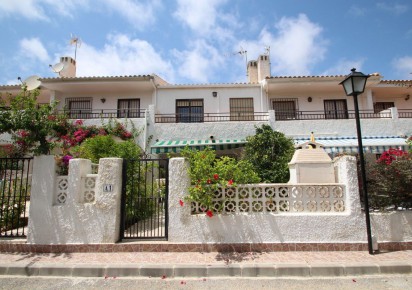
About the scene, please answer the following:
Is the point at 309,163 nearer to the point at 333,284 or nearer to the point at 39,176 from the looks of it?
the point at 333,284

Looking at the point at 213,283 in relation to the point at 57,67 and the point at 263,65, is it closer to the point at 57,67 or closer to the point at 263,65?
the point at 263,65

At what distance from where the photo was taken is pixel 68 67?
23281 millimetres

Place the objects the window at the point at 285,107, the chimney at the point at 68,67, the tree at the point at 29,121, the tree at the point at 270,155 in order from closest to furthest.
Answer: the tree at the point at 29,121 → the tree at the point at 270,155 → the window at the point at 285,107 → the chimney at the point at 68,67

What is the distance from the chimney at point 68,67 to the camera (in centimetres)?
2296

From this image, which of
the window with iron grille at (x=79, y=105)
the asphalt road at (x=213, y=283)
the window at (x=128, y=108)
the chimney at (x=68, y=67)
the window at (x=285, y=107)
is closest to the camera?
the asphalt road at (x=213, y=283)

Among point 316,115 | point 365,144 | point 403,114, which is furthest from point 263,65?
point 403,114

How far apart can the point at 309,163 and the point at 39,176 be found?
9069 millimetres

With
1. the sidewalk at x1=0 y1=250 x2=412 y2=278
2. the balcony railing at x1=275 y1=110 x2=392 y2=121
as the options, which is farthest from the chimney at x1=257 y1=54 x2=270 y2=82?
the sidewalk at x1=0 y1=250 x2=412 y2=278

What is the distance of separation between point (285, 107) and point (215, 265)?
17.6m

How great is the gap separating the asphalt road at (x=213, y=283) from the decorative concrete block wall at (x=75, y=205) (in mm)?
1539

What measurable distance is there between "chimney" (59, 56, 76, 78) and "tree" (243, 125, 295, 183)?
18.7 m

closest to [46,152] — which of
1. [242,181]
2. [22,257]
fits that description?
[22,257]

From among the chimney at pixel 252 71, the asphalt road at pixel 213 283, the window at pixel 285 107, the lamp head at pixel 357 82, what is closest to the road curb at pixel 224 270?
the asphalt road at pixel 213 283

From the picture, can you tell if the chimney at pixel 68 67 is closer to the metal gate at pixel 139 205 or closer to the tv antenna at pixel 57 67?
the tv antenna at pixel 57 67
